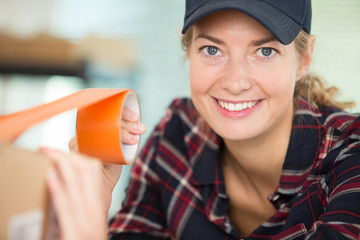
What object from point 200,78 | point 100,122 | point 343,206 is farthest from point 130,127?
point 343,206

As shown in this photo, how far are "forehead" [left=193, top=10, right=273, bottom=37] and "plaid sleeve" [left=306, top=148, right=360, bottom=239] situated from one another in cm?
37

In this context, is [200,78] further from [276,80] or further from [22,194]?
[22,194]

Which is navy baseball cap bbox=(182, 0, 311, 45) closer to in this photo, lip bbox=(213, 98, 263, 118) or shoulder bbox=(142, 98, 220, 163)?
lip bbox=(213, 98, 263, 118)

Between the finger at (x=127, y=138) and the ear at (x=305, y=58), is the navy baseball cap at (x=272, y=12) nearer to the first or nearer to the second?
the ear at (x=305, y=58)

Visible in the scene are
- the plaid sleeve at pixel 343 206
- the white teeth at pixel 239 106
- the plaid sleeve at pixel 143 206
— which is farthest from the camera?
the plaid sleeve at pixel 143 206

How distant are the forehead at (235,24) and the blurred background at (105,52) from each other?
2.16 meters

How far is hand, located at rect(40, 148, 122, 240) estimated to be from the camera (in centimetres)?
56

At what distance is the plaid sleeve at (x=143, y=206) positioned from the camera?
133cm

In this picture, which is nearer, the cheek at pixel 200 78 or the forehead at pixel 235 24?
the forehead at pixel 235 24

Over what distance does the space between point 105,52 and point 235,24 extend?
2476 millimetres

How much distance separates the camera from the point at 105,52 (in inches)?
133

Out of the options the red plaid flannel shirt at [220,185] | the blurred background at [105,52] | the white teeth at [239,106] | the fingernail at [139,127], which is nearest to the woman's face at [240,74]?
the white teeth at [239,106]

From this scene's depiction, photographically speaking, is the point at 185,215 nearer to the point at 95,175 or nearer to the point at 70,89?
the point at 95,175

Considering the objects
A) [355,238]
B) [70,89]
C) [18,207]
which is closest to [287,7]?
[355,238]
